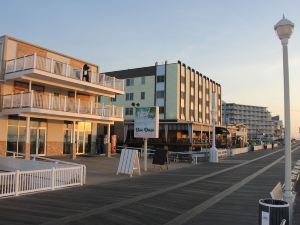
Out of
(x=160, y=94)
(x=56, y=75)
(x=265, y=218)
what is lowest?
(x=265, y=218)

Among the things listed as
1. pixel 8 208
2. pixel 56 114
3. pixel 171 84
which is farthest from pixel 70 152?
pixel 171 84

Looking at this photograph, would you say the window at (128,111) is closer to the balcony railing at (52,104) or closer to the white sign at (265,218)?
the balcony railing at (52,104)

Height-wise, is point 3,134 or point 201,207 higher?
point 3,134

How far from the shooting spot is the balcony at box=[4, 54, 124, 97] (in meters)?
25.9

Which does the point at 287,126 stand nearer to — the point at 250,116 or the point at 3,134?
the point at 3,134

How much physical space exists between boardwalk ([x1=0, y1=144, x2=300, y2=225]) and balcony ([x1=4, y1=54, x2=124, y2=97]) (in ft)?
41.7

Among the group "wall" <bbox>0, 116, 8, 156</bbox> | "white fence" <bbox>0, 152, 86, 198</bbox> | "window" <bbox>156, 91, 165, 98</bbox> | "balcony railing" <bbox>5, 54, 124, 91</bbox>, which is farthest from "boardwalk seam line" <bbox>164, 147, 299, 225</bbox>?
"window" <bbox>156, 91, 165, 98</bbox>

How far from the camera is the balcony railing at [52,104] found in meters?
25.5

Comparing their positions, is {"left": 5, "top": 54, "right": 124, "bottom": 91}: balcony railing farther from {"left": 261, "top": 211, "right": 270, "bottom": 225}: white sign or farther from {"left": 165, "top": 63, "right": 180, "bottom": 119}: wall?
{"left": 165, "top": 63, "right": 180, "bottom": 119}: wall

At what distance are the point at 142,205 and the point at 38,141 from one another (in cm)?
2000

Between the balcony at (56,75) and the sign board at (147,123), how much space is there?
774 centimetres

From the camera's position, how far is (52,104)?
27.3m

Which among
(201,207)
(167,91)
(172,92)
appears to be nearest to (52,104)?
(201,207)

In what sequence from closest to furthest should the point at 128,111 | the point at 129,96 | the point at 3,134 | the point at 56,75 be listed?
the point at 3,134, the point at 56,75, the point at 128,111, the point at 129,96
